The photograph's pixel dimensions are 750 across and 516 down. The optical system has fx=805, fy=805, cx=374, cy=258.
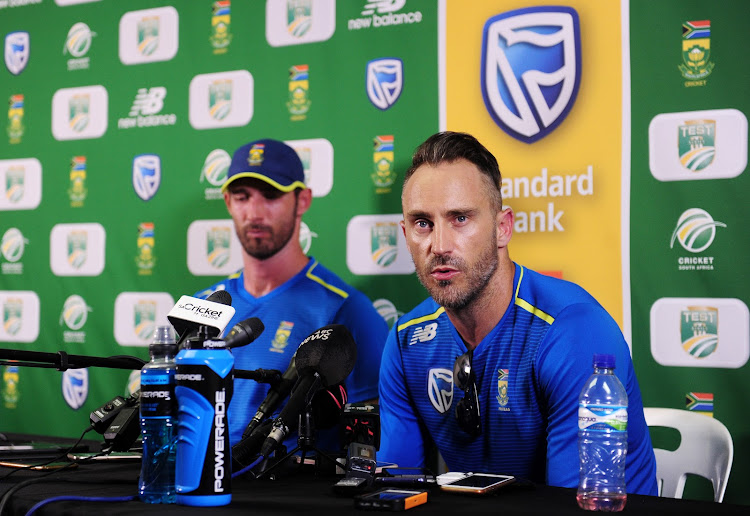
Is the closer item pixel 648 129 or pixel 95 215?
pixel 648 129

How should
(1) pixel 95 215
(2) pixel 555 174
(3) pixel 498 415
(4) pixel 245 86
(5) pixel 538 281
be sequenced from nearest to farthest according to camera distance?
(3) pixel 498 415 < (5) pixel 538 281 < (2) pixel 555 174 < (4) pixel 245 86 < (1) pixel 95 215

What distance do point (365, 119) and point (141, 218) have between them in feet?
3.42

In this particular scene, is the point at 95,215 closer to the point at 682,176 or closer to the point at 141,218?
the point at 141,218

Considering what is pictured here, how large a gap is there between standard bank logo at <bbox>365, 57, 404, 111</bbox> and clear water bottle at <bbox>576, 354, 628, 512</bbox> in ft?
4.79

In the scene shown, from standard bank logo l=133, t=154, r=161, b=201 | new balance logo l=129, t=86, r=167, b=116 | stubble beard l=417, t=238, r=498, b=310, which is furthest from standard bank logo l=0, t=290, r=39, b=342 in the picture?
stubble beard l=417, t=238, r=498, b=310

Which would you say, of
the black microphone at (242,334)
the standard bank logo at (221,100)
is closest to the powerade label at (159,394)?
the black microphone at (242,334)

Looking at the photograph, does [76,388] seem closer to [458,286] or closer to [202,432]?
[458,286]

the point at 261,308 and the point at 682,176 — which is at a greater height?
the point at 682,176

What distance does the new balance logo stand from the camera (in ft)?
10.5

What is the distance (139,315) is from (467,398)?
5.83 ft

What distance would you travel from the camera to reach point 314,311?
2.74 m

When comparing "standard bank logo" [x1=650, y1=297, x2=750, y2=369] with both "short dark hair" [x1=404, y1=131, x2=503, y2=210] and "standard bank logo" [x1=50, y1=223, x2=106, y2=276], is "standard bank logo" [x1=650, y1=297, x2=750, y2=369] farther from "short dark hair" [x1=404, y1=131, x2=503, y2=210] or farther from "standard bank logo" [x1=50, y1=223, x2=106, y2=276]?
"standard bank logo" [x1=50, y1=223, x2=106, y2=276]

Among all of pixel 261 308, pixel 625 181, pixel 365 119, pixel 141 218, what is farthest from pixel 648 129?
pixel 141 218

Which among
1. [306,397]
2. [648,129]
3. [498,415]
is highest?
[648,129]
